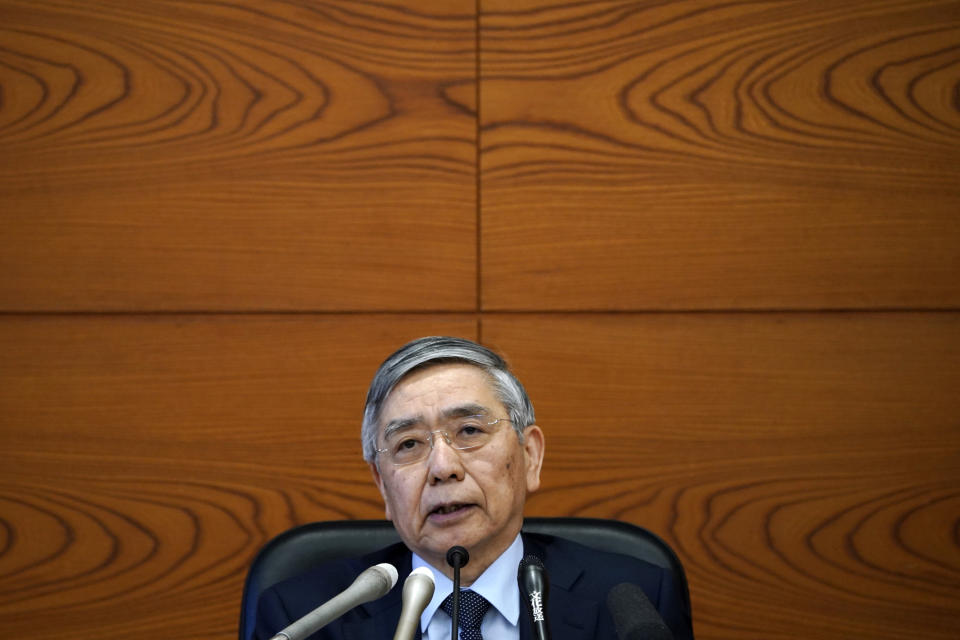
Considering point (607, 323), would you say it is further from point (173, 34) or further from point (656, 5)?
point (173, 34)

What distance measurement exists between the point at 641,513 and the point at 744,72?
1076 mm

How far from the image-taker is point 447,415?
1.61 meters

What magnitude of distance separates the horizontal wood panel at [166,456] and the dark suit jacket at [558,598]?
630mm

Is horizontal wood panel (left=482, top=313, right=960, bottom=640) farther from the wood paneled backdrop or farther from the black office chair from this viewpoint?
the black office chair

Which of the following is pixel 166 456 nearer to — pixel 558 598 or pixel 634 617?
pixel 558 598

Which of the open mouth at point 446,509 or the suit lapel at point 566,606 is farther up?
the open mouth at point 446,509

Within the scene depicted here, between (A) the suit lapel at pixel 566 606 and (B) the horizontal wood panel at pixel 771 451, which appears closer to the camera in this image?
(A) the suit lapel at pixel 566 606

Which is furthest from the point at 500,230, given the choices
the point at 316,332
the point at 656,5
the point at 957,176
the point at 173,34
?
the point at 957,176

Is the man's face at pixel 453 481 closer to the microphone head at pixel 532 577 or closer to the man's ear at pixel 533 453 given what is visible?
the man's ear at pixel 533 453

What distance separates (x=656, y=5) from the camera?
2.29 metres

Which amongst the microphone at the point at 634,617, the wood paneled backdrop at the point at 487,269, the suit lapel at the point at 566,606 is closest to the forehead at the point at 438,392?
the suit lapel at the point at 566,606

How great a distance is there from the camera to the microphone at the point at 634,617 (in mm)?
837

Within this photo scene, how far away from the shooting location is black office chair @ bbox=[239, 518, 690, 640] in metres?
1.55

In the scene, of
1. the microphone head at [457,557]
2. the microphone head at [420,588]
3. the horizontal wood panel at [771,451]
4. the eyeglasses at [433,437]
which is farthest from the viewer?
the horizontal wood panel at [771,451]
